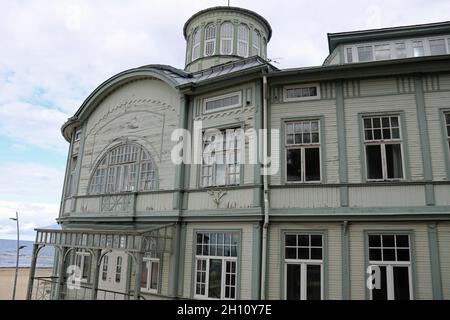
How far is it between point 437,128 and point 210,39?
10.6 metres

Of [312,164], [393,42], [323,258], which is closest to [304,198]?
[312,164]

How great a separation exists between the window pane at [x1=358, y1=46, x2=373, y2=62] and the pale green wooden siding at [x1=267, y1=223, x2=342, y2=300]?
20.3 feet

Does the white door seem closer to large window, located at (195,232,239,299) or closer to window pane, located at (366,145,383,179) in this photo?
large window, located at (195,232,239,299)

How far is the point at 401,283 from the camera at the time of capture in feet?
32.0

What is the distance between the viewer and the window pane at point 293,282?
10.5m

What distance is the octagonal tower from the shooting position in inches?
655

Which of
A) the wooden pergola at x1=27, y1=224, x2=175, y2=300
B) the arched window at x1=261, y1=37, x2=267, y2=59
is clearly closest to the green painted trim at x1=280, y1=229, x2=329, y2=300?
the wooden pergola at x1=27, y1=224, x2=175, y2=300

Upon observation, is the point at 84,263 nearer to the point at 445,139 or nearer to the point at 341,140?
the point at 341,140

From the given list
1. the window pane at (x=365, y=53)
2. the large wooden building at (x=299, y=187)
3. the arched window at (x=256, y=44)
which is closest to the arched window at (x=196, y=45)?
the arched window at (x=256, y=44)

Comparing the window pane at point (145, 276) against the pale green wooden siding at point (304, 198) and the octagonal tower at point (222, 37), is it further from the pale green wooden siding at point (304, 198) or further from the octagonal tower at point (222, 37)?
the octagonal tower at point (222, 37)

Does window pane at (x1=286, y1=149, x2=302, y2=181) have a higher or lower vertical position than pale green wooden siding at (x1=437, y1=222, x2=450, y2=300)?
higher

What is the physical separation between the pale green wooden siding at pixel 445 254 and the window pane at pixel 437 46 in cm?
621

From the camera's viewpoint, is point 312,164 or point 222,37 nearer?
point 312,164
